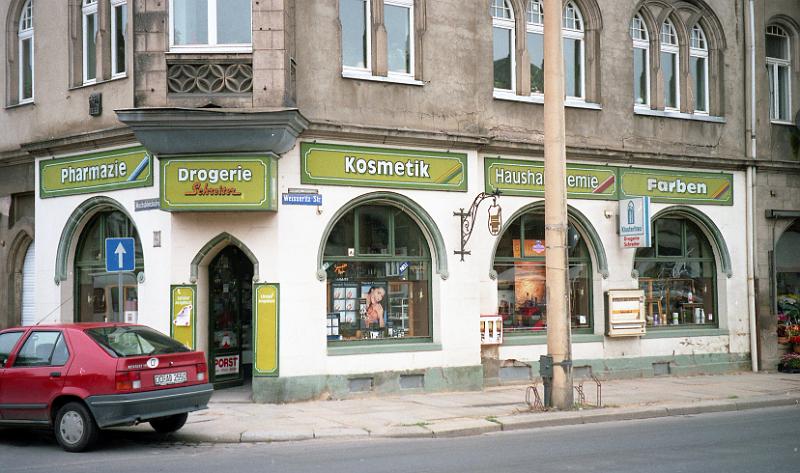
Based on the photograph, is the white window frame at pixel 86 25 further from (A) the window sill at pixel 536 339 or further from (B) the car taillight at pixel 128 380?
(A) the window sill at pixel 536 339

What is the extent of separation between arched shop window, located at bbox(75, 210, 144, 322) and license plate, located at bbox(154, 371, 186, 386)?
559 cm

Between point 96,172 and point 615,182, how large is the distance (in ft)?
35.3

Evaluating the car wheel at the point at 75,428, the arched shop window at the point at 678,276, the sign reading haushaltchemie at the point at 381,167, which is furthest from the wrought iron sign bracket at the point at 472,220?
the car wheel at the point at 75,428

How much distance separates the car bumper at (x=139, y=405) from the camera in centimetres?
1073

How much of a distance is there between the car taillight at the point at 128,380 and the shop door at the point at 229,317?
5259 millimetres

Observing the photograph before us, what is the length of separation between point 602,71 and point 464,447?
10789 millimetres

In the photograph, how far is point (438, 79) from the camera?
17.0 meters

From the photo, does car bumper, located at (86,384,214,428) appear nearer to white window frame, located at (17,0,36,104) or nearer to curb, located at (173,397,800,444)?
curb, located at (173,397,800,444)

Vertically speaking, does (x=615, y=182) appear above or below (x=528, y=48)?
below

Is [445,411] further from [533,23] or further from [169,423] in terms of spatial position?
[533,23]

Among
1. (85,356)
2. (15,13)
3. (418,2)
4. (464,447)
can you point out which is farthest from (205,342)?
(15,13)

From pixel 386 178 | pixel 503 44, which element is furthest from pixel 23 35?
pixel 503 44

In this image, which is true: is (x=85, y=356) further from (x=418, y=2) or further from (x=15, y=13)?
(x=15, y=13)

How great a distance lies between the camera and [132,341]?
37.8 feet
